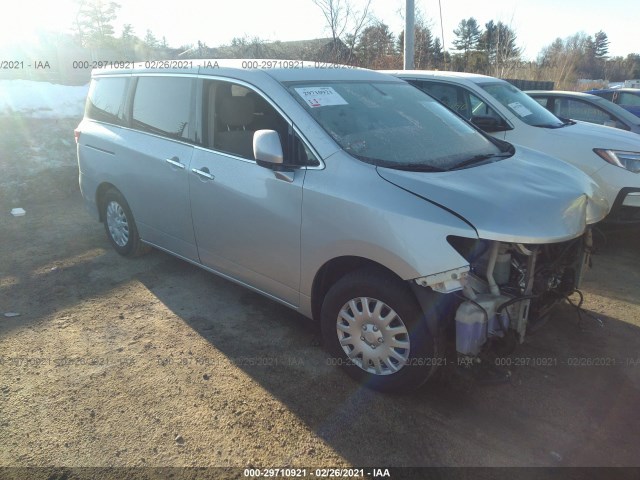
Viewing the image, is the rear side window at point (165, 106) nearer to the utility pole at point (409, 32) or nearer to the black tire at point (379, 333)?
the black tire at point (379, 333)

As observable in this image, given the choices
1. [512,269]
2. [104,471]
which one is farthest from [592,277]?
[104,471]

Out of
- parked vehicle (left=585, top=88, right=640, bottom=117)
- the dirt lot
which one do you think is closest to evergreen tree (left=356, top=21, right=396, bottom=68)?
parked vehicle (left=585, top=88, right=640, bottom=117)

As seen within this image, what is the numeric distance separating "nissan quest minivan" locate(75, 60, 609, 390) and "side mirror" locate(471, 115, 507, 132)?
1823mm

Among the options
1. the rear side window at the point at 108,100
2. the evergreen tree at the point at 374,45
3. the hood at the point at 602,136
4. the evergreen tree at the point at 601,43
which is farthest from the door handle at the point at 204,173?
the evergreen tree at the point at 601,43

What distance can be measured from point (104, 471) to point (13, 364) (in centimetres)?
136

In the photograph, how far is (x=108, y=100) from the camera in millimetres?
4711

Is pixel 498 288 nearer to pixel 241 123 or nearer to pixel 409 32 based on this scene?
pixel 241 123

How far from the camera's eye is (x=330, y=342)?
9.87 ft

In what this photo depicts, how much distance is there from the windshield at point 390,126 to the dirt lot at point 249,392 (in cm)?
141

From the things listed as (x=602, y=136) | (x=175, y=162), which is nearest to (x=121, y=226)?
(x=175, y=162)

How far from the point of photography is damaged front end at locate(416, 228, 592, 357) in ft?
8.09

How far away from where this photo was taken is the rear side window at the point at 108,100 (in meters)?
4.51

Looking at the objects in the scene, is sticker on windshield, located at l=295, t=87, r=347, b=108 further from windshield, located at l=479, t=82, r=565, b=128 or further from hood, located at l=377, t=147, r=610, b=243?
windshield, located at l=479, t=82, r=565, b=128

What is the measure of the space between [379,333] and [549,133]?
3927 millimetres
